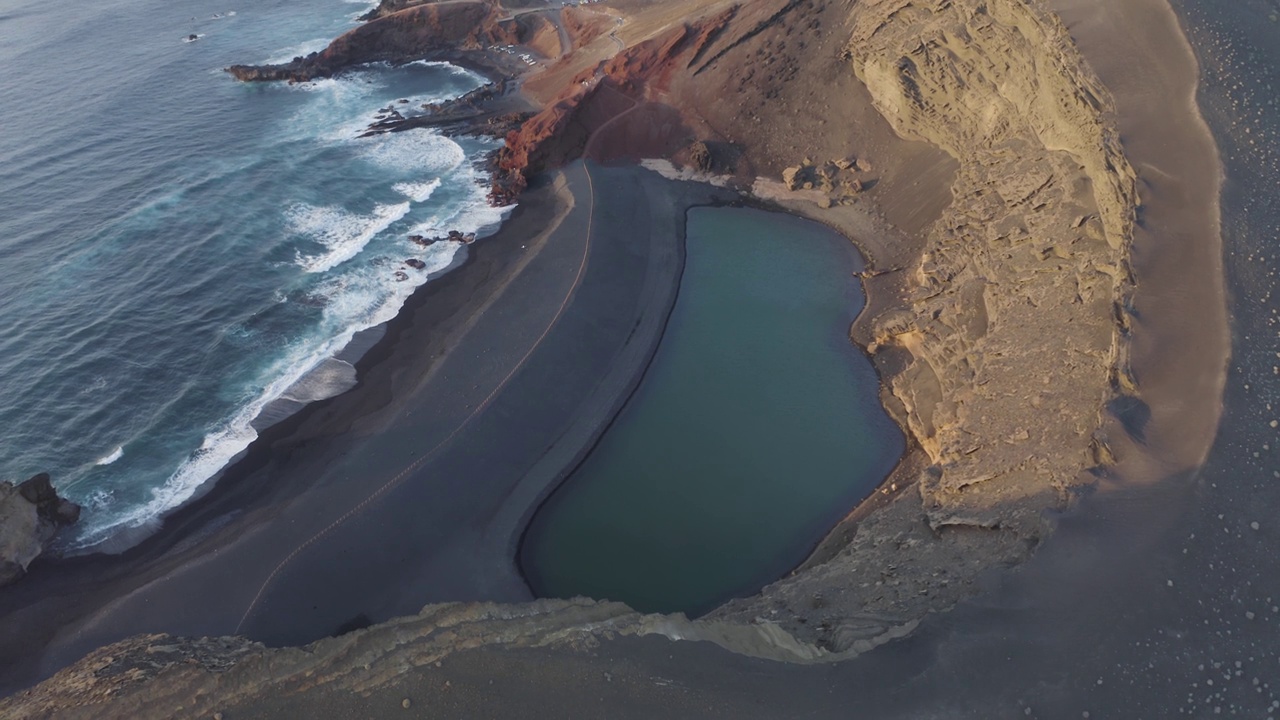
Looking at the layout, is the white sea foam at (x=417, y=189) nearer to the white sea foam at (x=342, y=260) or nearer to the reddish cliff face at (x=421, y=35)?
the white sea foam at (x=342, y=260)

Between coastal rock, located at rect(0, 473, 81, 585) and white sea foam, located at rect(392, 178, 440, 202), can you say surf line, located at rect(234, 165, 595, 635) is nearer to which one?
coastal rock, located at rect(0, 473, 81, 585)

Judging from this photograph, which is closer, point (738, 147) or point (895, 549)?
point (895, 549)

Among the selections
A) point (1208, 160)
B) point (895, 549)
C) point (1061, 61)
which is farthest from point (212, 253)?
point (1208, 160)

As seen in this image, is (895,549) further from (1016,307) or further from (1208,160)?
(1208,160)

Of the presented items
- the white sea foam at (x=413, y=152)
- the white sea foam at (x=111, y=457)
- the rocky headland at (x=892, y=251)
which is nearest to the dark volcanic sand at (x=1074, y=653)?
the rocky headland at (x=892, y=251)

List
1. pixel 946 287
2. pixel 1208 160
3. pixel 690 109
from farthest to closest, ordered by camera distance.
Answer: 1. pixel 690 109
2. pixel 946 287
3. pixel 1208 160

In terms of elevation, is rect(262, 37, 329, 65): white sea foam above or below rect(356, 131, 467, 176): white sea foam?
above

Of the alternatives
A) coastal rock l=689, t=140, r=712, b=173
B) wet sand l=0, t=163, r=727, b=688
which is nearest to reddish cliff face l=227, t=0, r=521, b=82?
coastal rock l=689, t=140, r=712, b=173
